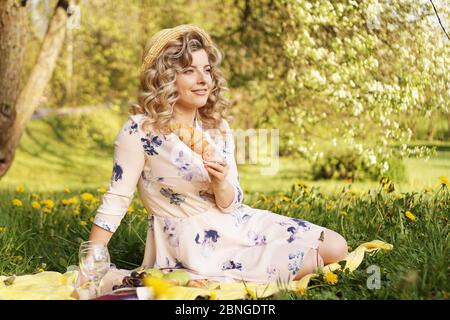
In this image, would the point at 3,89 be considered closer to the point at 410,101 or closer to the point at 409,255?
the point at 410,101

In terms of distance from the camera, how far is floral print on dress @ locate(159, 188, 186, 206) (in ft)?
9.63

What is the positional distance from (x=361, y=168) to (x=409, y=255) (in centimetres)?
503

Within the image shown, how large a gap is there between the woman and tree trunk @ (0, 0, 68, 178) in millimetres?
3044

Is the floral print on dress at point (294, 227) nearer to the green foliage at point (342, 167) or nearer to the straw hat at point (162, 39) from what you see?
the straw hat at point (162, 39)

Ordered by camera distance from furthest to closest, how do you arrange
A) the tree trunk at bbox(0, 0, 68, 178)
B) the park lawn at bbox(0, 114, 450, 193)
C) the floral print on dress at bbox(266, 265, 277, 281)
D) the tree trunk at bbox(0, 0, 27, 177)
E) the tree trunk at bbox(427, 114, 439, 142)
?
the park lawn at bbox(0, 114, 450, 193) → the tree trunk at bbox(0, 0, 68, 178) → the tree trunk at bbox(0, 0, 27, 177) → the tree trunk at bbox(427, 114, 439, 142) → the floral print on dress at bbox(266, 265, 277, 281)

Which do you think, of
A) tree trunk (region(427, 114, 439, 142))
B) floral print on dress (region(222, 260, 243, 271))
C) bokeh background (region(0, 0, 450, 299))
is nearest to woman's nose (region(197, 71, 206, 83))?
bokeh background (region(0, 0, 450, 299))

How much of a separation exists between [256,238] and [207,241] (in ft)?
0.71

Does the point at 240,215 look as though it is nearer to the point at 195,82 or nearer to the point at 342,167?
the point at 195,82

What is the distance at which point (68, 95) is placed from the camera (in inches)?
417

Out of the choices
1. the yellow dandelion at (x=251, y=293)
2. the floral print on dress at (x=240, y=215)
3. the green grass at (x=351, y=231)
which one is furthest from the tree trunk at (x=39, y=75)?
the yellow dandelion at (x=251, y=293)

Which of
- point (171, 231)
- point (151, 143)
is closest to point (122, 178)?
point (151, 143)

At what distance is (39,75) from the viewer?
231 inches

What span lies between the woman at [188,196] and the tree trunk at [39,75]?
3.04 metres

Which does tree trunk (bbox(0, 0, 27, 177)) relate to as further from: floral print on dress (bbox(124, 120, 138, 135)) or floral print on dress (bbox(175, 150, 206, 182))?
floral print on dress (bbox(175, 150, 206, 182))
